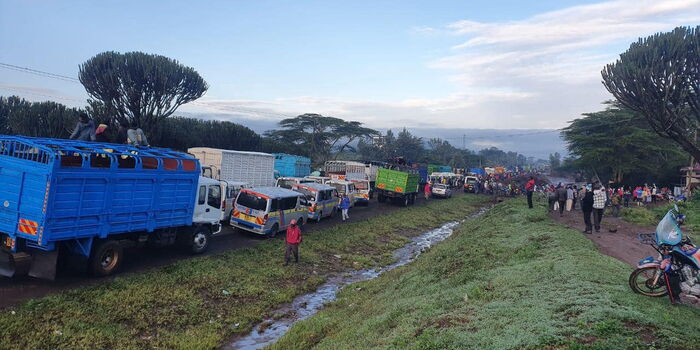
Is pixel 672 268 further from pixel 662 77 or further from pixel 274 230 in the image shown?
pixel 662 77

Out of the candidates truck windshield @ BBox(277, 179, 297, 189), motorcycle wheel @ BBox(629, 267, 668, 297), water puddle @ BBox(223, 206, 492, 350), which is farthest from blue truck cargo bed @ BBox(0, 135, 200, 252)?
truck windshield @ BBox(277, 179, 297, 189)

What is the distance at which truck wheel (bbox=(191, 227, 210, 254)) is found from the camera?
1403cm

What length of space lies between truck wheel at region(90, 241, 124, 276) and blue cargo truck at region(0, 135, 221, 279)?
2cm

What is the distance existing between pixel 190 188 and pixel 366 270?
22.8ft

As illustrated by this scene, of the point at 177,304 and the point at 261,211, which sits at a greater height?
the point at 261,211

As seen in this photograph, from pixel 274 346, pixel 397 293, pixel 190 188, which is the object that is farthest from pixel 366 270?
pixel 274 346

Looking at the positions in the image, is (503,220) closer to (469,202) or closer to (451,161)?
(469,202)

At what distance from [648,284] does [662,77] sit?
1792 centimetres

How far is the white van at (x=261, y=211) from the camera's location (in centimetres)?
1717

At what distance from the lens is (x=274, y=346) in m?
8.07

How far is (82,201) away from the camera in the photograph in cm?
1012

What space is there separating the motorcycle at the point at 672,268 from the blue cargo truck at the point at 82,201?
11.8m

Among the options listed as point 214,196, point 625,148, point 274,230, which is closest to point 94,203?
point 214,196

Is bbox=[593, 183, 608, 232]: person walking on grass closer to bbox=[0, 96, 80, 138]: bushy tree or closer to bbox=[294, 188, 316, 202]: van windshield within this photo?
bbox=[294, 188, 316, 202]: van windshield
